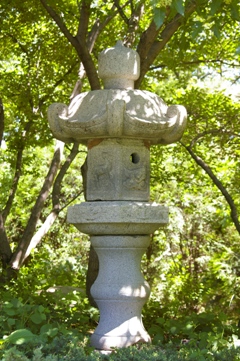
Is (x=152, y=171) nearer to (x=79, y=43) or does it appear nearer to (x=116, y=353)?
(x=79, y=43)

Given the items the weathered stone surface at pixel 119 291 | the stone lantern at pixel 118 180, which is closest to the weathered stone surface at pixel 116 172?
the stone lantern at pixel 118 180

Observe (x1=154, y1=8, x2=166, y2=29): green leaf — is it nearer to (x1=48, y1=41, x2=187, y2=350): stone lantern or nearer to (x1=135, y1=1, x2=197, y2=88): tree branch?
(x1=48, y1=41, x2=187, y2=350): stone lantern

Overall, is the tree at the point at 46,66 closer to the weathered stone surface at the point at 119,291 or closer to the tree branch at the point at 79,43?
the tree branch at the point at 79,43

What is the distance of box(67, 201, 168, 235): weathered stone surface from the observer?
487cm

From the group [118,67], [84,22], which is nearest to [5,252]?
[84,22]

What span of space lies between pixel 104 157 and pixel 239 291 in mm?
5548

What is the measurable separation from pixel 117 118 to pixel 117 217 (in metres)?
0.80

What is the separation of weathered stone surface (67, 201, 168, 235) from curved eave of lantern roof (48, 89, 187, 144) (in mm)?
596

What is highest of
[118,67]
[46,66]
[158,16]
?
[46,66]

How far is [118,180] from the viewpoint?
511cm

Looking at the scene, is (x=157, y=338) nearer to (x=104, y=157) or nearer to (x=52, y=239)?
(x=104, y=157)

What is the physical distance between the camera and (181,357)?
4.28 m

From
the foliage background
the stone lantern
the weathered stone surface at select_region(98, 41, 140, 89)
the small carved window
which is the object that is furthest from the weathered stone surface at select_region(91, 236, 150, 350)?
the weathered stone surface at select_region(98, 41, 140, 89)

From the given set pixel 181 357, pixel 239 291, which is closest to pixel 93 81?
pixel 181 357
